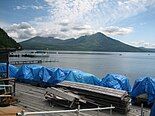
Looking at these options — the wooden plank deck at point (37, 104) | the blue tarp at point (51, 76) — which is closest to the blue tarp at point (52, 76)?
the blue tarp at point (51, 76)

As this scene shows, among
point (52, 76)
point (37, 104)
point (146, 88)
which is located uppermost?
point (52, 76)

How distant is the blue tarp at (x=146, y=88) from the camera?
1802 cm

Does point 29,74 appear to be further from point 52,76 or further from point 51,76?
point 52,76

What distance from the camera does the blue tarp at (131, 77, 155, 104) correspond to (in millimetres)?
18025

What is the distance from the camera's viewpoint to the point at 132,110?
16.8 meters

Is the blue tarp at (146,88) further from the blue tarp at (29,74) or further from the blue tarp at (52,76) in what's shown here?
the blue tarp at (29,74)

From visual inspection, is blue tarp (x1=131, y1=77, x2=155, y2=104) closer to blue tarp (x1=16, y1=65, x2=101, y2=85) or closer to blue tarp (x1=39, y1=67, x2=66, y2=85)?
blue tarp (x1=16, y1=65, x2=101, y2=85)

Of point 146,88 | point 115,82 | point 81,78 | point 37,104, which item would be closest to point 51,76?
point 81,78

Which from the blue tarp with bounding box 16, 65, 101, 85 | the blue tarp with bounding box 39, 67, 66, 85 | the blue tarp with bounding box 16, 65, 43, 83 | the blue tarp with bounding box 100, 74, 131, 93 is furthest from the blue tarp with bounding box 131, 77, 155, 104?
the blue tarp with bounding box 16, 65, 43, 83

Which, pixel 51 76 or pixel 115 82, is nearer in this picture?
pixel 115 82

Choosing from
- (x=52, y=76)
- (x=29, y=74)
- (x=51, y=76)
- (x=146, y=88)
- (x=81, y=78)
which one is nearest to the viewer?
(x=146, y=88)

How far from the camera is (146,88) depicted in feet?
60.8

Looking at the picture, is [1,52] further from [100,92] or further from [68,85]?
[100,92]

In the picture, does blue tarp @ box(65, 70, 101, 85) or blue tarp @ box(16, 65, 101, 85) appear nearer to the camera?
blue tarp @ box(65, 70, 101, 85)
